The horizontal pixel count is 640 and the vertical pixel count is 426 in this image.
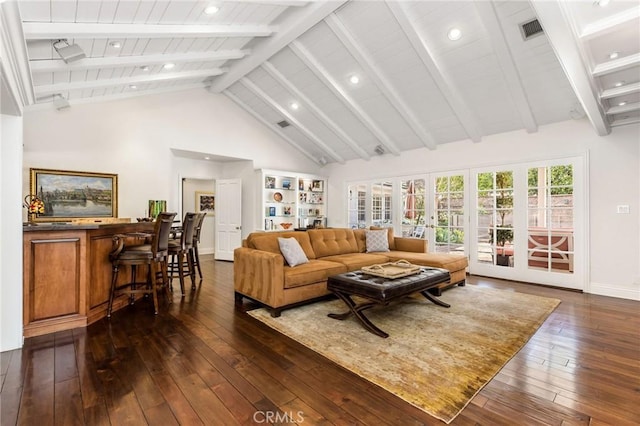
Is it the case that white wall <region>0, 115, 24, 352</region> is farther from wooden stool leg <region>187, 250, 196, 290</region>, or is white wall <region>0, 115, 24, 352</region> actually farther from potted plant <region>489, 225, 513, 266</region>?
potted plant <region>489, 225, 513, 266</region>

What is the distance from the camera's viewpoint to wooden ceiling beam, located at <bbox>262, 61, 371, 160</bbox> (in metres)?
5.49

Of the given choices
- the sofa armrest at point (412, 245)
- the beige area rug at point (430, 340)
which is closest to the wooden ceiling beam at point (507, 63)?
the sofa armrest at point (412, 245)

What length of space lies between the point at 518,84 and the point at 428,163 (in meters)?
2.31

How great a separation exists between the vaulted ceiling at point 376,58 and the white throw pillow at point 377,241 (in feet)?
6.94

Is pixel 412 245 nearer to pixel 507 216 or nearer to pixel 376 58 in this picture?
pixel 507 216

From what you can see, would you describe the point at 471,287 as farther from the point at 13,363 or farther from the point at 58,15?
the point at 58,15

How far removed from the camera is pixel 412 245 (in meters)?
5.33

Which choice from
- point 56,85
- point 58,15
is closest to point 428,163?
point 58,15

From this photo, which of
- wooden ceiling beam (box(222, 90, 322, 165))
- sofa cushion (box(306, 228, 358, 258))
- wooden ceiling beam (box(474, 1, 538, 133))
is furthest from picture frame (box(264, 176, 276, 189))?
wooden ceiling beam (box(474, 1, 538, 133))

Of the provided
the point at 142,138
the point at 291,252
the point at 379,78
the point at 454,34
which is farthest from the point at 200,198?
the point at 454,34

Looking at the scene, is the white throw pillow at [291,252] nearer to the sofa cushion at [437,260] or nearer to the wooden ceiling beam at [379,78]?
the sofa cushion at [437,260]

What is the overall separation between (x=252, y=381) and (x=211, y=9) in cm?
373

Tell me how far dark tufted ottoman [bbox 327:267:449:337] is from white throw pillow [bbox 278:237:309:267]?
68 centimetres

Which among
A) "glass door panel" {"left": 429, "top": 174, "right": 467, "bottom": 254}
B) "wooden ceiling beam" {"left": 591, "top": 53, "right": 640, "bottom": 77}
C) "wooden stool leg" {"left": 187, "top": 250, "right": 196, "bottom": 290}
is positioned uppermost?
"wooden ceiling beam" {"left": 591, "top": 53, "right": 640, "bottom": 77}
